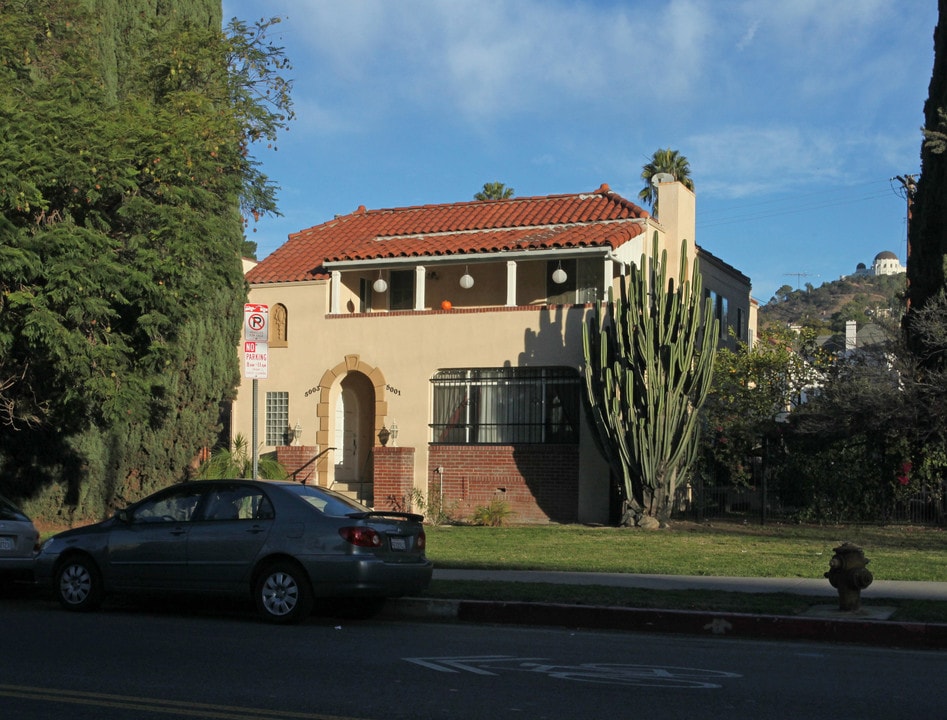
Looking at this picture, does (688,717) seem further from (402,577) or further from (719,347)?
(719,347)

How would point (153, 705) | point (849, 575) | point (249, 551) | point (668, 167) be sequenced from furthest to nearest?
point (668, 167) → point (249, 551) → point (849, 575) → point (153, 705)

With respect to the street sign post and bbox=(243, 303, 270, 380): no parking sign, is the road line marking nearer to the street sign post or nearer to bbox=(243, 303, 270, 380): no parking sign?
the street sign post

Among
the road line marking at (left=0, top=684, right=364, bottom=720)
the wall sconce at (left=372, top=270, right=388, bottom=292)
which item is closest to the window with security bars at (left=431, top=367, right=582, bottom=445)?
the wall sconce at (left=372, top=270, right=388, bottom=292)

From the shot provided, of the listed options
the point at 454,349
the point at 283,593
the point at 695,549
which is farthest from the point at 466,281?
the point at 283,593

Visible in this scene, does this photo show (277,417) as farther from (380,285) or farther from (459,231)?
(459,231)

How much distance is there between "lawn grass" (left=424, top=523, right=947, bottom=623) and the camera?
1177 cm

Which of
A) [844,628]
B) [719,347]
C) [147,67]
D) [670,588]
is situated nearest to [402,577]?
[670,588]

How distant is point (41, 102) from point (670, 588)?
32.5 feet

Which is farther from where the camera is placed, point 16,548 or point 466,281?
point 466,281

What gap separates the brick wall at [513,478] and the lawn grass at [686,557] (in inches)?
60.2

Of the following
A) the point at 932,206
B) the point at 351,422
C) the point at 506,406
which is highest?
the point at 932,206

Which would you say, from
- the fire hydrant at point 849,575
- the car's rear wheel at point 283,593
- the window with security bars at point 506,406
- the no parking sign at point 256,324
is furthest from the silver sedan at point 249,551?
the window with security bars at point 506,406

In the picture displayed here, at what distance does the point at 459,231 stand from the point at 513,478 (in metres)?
6.70

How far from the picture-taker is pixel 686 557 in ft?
55.8
